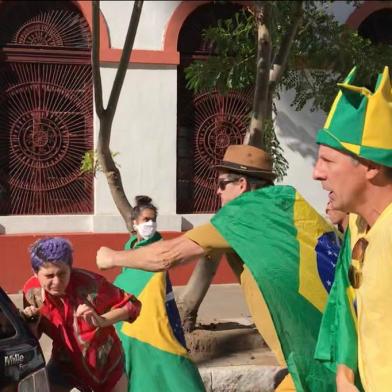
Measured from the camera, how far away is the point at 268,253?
10.4 feet

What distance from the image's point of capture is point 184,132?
10648 millimetres

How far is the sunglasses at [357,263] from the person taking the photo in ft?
7.38

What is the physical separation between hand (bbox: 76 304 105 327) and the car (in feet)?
1.42

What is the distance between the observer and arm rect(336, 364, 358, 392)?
224cm

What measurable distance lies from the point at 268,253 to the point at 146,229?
2272 millimetres

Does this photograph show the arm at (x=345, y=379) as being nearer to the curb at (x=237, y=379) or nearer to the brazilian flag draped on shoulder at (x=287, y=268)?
the brazilian flag draped on shoulder at (x=287, y=268)

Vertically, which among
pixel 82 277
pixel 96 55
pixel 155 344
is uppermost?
pixel 96 55

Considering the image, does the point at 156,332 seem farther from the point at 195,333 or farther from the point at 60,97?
the point at 60,97

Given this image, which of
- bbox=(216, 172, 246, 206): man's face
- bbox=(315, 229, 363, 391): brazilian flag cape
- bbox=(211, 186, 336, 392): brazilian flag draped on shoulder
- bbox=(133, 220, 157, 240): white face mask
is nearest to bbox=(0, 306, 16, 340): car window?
bbox=(211, 186, 336, 392): brazilian flag draped on shoulder

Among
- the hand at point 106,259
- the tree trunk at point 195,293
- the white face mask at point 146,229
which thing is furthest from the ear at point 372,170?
the tree trunk at point 195,293

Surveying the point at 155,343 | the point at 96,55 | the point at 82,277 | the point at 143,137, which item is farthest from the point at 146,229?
the point at 143,137

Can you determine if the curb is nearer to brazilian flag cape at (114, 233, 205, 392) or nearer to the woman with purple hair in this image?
brazilian flag cape at (114, 233, 205, 392)

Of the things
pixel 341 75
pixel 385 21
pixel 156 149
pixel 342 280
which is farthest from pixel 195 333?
pixel 385 21

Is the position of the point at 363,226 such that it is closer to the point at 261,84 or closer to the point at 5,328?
the point at 5,328
